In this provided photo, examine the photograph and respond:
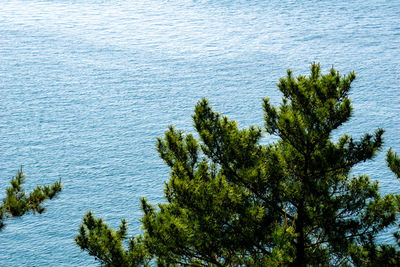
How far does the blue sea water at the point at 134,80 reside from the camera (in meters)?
5.28

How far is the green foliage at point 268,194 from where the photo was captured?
2.39 metres

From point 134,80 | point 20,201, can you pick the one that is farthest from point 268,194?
point 134,80

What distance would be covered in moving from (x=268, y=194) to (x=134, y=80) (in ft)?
19.9

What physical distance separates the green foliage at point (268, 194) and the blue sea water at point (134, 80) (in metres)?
2.02

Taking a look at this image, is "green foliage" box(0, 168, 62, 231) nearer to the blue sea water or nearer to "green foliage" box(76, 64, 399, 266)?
"green foliage" box(76, 64, 399, 266)

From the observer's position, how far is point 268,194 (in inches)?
105

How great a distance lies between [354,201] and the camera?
266cm

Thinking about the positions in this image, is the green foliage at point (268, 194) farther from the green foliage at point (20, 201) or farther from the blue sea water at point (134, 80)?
the blue sea water at point (134, 80)

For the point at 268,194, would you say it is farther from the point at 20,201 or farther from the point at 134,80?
the point at 134,80

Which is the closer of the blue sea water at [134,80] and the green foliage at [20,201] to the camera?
the green foliage at [20,201]

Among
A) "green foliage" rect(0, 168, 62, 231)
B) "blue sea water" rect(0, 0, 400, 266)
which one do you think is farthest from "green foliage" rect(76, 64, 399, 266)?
"blue sea water" rect(0, 0, 400, 266)

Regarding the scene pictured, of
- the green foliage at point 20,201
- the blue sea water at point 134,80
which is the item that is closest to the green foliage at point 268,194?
the green foliage at point 20,201

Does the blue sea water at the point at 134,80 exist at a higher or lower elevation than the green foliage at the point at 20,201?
higher

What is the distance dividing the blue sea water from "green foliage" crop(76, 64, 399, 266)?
202cm
